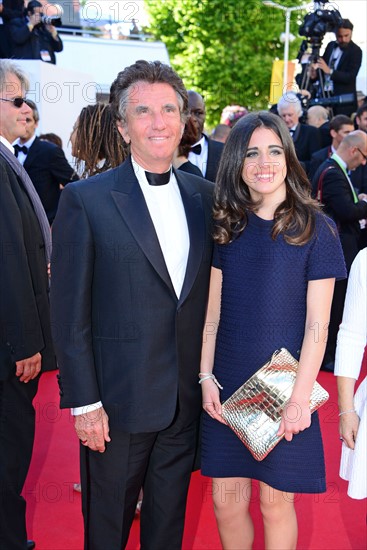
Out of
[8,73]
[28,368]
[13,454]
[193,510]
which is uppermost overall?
[8,73]

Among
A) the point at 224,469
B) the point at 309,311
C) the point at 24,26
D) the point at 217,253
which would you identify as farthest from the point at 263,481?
the point at 24,26

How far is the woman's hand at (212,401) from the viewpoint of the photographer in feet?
7.06

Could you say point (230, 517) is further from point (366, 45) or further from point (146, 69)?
point (366, 45)

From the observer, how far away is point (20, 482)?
259 cm

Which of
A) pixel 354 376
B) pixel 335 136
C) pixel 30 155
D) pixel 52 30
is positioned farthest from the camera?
pixel 52 30

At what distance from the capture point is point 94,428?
2031 millimetres

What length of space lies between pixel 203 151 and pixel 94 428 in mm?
2887

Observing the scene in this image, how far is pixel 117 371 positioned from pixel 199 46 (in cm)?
2241

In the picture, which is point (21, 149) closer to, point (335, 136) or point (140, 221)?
point (335, 136)

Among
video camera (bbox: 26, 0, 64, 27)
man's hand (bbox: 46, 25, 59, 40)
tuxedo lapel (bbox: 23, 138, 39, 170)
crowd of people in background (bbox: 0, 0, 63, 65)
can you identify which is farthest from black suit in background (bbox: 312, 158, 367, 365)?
man's hand (bbox: 46, 25, 59, 40)

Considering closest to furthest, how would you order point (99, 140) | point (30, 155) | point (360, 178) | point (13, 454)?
point (13, 454)
point (99, 140)
point (30, 155)
point (360, 178)

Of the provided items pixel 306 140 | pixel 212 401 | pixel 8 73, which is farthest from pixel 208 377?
pixel 306 140

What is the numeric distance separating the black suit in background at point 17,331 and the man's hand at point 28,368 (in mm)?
23

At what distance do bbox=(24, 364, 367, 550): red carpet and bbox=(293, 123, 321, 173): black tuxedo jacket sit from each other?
3125 mm
